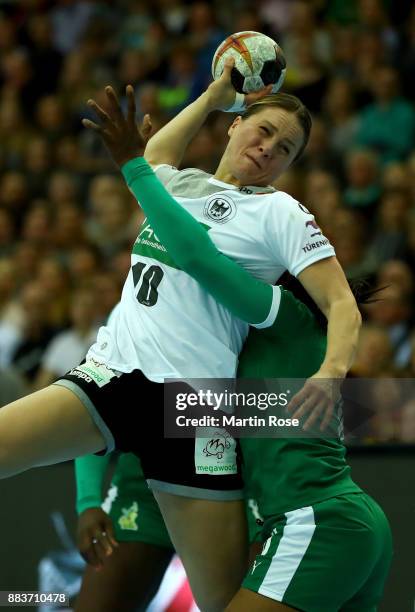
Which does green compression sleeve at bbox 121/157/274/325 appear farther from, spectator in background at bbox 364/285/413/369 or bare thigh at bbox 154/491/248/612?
spectator in background at bbox 364/285/413/369

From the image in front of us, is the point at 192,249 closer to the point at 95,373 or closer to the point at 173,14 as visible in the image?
the point at 95,373

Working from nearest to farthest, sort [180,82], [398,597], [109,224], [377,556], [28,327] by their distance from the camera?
[377,556] → [398,597] → [28,327] → [109,224] → [180,82]

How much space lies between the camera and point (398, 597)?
179 inches

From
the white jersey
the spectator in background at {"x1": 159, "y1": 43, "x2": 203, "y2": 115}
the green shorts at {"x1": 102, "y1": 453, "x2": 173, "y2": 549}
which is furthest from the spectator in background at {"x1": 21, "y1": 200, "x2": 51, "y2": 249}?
the white jersey

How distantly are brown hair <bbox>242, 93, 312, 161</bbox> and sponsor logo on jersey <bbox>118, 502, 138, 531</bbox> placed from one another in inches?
59.7

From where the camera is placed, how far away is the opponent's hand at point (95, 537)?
13.1 feet

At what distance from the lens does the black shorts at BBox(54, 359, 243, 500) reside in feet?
11.4

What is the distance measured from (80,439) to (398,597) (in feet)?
5.92

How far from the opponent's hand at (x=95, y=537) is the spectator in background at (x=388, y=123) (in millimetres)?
4887

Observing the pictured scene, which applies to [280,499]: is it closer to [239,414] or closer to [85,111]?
[239,414]

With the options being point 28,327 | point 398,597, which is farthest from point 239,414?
point 28,327

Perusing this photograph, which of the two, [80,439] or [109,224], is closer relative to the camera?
[80,439]

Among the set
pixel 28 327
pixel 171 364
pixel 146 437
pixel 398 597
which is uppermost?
pixel 171 364

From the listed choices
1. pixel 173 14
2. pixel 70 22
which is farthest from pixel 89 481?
pixel 70 22
